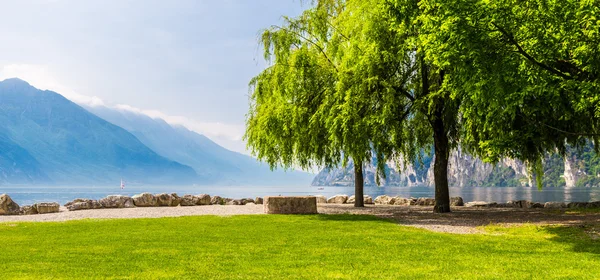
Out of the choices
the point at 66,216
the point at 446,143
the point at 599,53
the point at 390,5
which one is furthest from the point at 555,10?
the point at 66,216

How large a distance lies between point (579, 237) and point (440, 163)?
359 inches

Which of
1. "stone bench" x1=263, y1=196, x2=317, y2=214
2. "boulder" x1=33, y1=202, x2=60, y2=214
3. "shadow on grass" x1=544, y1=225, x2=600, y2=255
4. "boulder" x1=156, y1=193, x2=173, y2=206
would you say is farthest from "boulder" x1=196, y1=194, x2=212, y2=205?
"shadow on grass" x1=544, y1=225, x2=600, y2=255

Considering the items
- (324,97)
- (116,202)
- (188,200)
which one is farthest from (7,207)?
(324,97)

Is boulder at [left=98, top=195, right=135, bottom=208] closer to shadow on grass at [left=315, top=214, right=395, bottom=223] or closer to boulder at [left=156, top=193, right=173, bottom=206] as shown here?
boulder at [left=156, top=193, right=173, bottom=206]

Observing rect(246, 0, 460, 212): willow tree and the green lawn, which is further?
rect(246, 0, 460, 212): willow tree

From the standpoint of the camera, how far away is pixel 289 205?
2297cm

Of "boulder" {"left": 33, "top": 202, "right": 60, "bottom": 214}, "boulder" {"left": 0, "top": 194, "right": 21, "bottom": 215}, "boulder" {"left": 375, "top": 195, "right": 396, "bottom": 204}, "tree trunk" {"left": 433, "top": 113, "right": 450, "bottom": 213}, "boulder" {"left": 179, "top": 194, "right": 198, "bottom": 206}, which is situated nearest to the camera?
"tree trunk" {"left": 433, "top": 113, "right": 450, "bottom": 213}

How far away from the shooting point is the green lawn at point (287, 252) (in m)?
9.60

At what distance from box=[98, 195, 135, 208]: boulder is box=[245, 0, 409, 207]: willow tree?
7676 millimetres

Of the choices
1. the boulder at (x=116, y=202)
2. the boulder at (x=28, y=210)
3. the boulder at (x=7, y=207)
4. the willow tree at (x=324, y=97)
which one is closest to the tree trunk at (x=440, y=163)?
the willow tree at (x=324, y=97)

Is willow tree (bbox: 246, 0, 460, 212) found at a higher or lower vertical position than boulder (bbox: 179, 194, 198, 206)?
higher

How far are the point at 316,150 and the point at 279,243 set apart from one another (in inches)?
438

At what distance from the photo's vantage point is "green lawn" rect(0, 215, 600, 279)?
9.60 m

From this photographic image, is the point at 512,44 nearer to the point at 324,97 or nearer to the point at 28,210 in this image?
the point at 324,97
